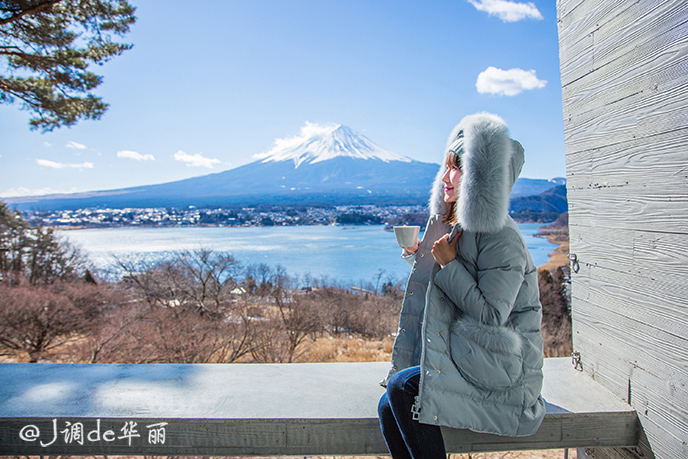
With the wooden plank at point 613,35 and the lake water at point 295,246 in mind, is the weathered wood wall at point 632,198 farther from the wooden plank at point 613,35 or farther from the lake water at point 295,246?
the lake water at point 295,246

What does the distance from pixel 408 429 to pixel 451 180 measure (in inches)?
23.6

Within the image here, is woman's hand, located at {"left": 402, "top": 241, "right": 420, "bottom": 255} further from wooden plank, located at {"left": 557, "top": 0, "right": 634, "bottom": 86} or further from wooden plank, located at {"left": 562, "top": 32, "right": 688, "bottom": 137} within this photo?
wooden plank, located at {"left": 557, "top": 0, "right": 634, "bottom": 86}

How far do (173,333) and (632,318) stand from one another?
265 inches

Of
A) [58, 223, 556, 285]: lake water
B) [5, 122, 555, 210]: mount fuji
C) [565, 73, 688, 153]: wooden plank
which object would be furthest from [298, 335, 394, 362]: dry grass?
[5, 122, 555, 210]: mount fuji

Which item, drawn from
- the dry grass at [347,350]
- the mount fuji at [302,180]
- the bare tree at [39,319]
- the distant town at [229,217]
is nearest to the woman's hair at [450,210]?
the dry grass at [347,350]

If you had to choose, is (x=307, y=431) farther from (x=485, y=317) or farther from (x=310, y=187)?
(x=310, y=187)

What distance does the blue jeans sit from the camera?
1.02m

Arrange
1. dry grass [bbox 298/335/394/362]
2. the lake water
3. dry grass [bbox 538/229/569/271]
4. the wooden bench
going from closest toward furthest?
the wooden bench < dry grass [bbox 298/335/394/362] < dry grass [bbox 538/229/569/271] < the lake water

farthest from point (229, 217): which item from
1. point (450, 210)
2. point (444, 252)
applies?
point (444, 252)

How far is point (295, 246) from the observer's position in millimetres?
20422

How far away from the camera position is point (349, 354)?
755cm

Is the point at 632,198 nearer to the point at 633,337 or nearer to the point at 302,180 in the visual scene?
the point at 633,337

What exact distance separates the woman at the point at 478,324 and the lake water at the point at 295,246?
369 inches

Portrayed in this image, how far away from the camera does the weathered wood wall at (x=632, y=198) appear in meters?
1.04
